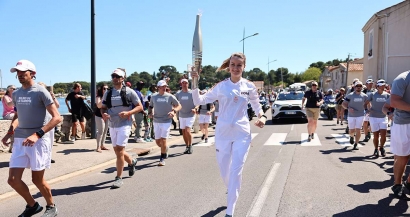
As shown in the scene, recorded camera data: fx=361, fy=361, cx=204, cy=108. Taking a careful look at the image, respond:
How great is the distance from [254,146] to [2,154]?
697cm

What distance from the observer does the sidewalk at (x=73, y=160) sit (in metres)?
6.78

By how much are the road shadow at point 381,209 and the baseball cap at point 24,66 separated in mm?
4243

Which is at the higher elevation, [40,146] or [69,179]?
[40,146]

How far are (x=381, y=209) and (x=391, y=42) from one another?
27102 millimetres

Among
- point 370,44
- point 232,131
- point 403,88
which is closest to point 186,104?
point 232,131

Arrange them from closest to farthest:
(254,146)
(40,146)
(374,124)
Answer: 1. (40,146)
2. (374,124)
3. (254,146)

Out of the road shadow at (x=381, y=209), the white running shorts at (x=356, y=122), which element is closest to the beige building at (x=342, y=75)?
the white running shorts at (x=356, y=122)

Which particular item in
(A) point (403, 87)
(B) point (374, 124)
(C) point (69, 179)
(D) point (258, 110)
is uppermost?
(A) point (403, 87)

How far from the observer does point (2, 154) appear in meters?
8.98

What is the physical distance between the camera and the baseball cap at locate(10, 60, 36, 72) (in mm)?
4339

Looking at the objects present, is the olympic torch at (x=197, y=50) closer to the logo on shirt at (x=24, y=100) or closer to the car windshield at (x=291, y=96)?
the logo on shirt at (x=24, y=100)

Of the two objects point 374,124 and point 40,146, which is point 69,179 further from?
point 374,124

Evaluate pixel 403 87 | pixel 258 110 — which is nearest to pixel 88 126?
pixel 258 110

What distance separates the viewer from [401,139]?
5.14 meters
